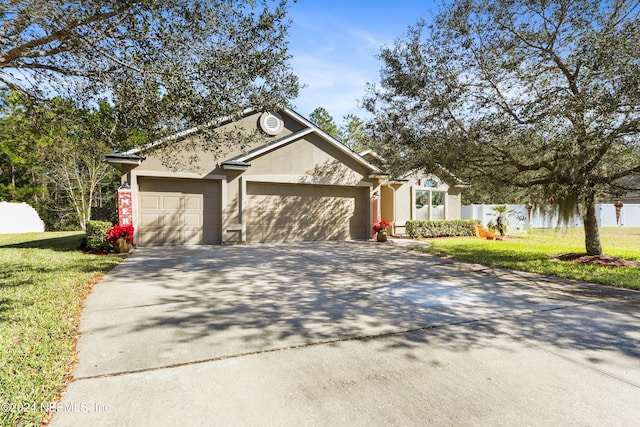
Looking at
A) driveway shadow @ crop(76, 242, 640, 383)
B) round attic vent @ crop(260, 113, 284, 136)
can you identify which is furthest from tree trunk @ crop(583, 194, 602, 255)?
round attic vent @ crop(260, 113, 284, 136)

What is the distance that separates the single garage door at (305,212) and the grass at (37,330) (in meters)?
6.11

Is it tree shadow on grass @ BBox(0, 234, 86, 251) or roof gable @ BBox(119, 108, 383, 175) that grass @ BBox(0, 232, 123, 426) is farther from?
roof gable @ BBox(119, 108, 383, 175)

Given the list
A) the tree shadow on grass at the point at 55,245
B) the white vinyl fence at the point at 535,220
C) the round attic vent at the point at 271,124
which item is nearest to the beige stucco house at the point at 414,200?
the white vinyl fence at the point at 535,220

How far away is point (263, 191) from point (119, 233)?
5.20 metres

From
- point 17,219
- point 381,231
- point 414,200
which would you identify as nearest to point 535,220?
point 414,200

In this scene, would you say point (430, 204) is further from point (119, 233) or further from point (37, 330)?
point (37, 330)

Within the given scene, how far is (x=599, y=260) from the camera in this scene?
908cm

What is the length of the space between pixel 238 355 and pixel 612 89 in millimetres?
8615

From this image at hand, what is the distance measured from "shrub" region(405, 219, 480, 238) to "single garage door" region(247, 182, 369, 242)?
2.52 meters

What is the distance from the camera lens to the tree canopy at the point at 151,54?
465 centimetres

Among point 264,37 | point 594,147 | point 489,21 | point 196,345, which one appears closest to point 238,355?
point 196,345

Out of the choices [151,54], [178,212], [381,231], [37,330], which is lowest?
[37,330]

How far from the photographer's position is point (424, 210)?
1844 centimetres

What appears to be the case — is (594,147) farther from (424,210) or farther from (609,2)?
(424,210)
